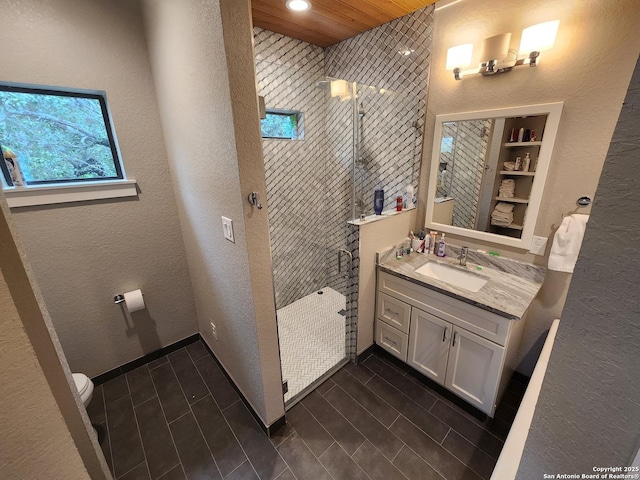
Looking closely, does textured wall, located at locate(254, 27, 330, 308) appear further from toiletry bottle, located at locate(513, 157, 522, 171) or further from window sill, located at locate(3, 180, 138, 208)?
toiletry bottle, located at locate(513, 157, 522, 171)

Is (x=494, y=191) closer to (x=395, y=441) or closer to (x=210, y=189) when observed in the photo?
(x=395, y=441)

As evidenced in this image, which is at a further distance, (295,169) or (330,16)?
(295,169)

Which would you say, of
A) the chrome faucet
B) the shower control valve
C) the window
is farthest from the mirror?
the shower control valve

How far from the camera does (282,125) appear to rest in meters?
2.56

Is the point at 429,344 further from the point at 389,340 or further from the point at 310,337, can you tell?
the point at 310,337

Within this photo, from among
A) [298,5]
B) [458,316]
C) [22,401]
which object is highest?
[298,5]

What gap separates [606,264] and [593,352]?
160mm

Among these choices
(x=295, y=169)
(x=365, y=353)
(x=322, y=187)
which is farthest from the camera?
(x=322, y=187)

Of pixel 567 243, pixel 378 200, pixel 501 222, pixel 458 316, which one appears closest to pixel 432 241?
pixel 501 222

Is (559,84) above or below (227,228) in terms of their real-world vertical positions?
above

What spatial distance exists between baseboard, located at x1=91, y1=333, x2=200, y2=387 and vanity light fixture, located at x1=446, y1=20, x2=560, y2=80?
9.69 feet

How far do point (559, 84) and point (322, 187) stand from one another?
1967 millimetres

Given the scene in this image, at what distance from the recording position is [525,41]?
4.71ft

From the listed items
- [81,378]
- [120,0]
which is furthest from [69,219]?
[120,0]
